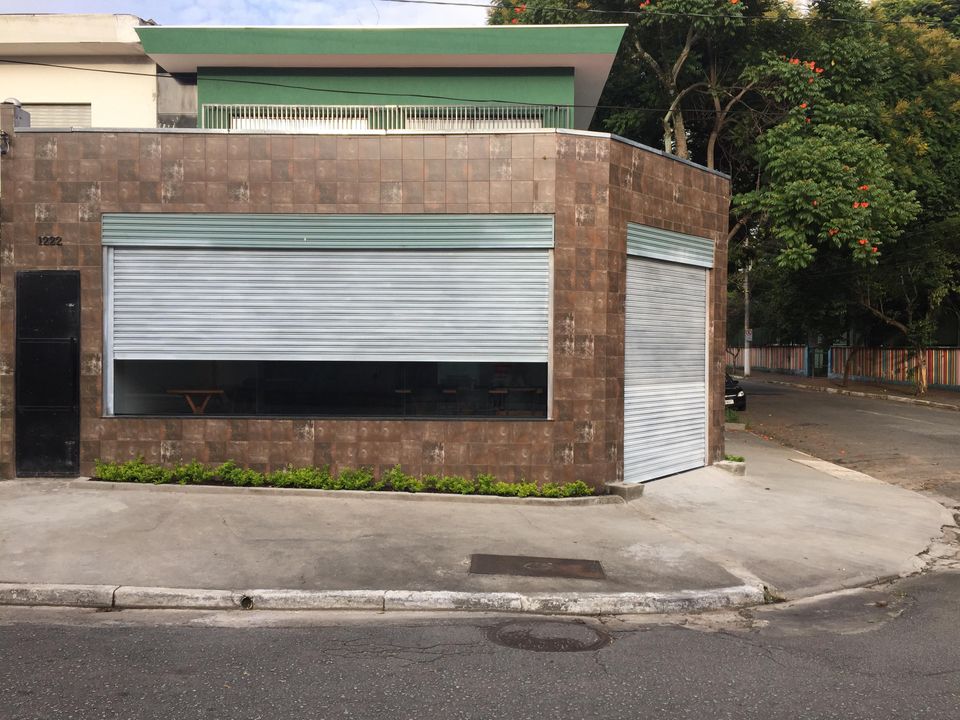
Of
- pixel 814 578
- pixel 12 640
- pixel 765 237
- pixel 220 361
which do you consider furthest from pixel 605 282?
pixel 765 237

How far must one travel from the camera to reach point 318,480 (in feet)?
33.3

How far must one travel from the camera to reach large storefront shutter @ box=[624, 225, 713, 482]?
11250 mm

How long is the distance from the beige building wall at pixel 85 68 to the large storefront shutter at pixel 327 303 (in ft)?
19.4

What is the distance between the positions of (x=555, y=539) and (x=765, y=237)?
62.5 ft

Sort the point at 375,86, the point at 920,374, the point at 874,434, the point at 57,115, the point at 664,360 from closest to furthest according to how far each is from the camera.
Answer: the point at 664,360 → the point at 375,86 → the point at 57,115 → the point at 874,434 → the point at 920,374

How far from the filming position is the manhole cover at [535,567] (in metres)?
7.01

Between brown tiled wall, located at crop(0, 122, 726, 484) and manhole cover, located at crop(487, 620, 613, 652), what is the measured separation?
451cm

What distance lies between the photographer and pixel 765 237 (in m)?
24.5

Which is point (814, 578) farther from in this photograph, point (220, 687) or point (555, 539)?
point (220, 687)

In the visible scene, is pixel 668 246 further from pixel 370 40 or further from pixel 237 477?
pixel 237 477

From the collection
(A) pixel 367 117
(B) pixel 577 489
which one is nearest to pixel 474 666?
(B) pixel 577 489

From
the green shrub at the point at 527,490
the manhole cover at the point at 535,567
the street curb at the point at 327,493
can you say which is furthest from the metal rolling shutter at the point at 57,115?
the manhole cover at the point at 535,567

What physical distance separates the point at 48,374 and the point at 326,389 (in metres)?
3.66

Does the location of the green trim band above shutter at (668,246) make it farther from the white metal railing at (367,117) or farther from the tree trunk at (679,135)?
the tree trunk at (679,135)
